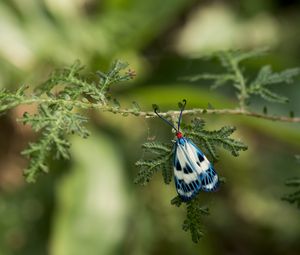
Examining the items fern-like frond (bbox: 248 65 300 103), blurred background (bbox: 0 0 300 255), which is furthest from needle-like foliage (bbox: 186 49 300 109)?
blurred background (bbox: 0 0 300 255)

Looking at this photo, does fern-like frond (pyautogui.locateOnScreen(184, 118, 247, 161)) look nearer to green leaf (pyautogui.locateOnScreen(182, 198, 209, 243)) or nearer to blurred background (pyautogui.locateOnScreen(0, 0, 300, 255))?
green leaf (pyautogui.locateOnScreen(182, 198, 209, 243))

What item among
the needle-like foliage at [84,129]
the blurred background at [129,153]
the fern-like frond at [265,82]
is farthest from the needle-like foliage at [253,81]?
the blurred background at [129,153]

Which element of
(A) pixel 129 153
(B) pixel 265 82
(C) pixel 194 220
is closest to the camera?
(C) pixel 194 220

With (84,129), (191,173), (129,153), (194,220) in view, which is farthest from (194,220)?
(129,153)

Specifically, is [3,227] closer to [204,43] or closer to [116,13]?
[116,13]

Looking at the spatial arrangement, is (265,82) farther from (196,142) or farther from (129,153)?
(129,153)

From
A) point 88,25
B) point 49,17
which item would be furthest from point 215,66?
point 49,17

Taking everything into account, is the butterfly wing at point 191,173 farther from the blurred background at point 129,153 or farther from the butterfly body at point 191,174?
the blurred background at point 129,153

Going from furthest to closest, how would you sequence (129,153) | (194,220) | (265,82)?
(129,153) < (265,82) < (194,220)
